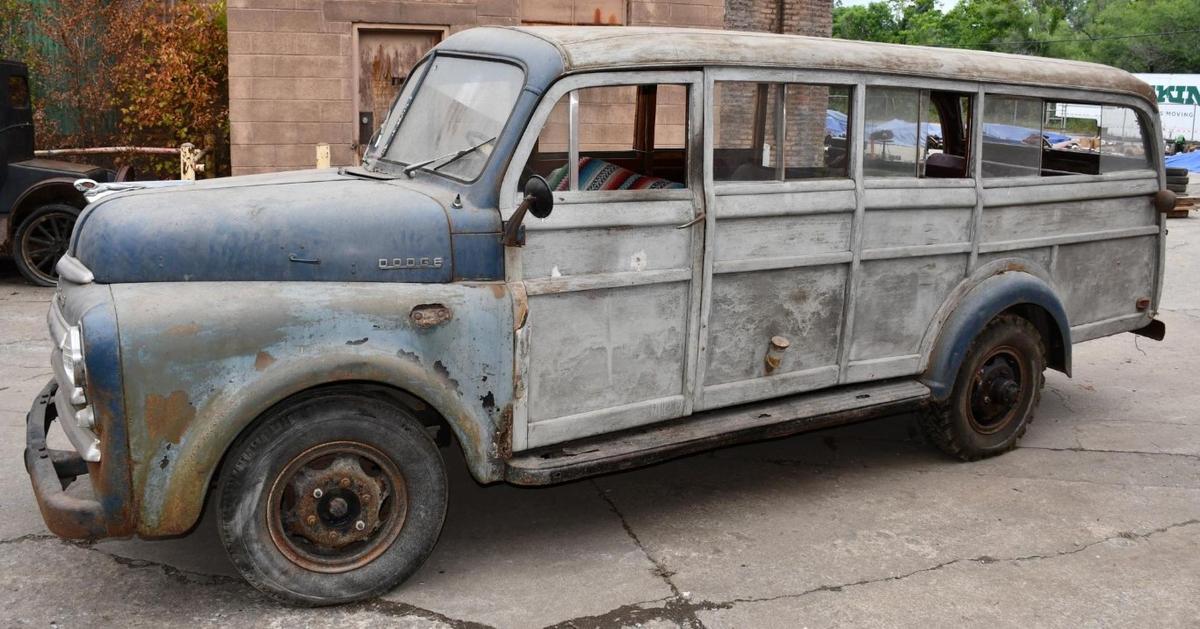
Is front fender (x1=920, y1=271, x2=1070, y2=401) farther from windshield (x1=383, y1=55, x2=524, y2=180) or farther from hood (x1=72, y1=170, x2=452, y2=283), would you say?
hood (x1=72, y1=170, x2=452, y2=283)

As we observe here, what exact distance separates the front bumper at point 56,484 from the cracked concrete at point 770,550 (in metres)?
0.42

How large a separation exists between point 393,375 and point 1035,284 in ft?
11.7

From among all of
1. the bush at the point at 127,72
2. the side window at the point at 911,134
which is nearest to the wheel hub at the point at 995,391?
the side window at the point at 911,134

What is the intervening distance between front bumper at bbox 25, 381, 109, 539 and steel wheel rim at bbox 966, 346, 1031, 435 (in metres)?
4.24

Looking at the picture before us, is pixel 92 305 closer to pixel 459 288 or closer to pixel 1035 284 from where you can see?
pixel 459 288

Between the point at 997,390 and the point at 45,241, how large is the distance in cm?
869

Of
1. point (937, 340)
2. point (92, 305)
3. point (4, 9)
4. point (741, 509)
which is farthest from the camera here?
point (4, 9)

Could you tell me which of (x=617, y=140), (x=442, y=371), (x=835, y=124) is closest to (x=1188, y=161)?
(x=835, y=124)

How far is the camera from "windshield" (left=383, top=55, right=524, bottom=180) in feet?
14.8

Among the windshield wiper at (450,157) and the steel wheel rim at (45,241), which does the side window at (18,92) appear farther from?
the windshield wiper at (450,157)

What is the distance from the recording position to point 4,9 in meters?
13.6

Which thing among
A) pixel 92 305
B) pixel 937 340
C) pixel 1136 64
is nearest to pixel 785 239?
pixel 937 340

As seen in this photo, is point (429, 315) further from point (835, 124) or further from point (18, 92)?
point (18, 92)

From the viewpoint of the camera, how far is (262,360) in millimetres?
3879
